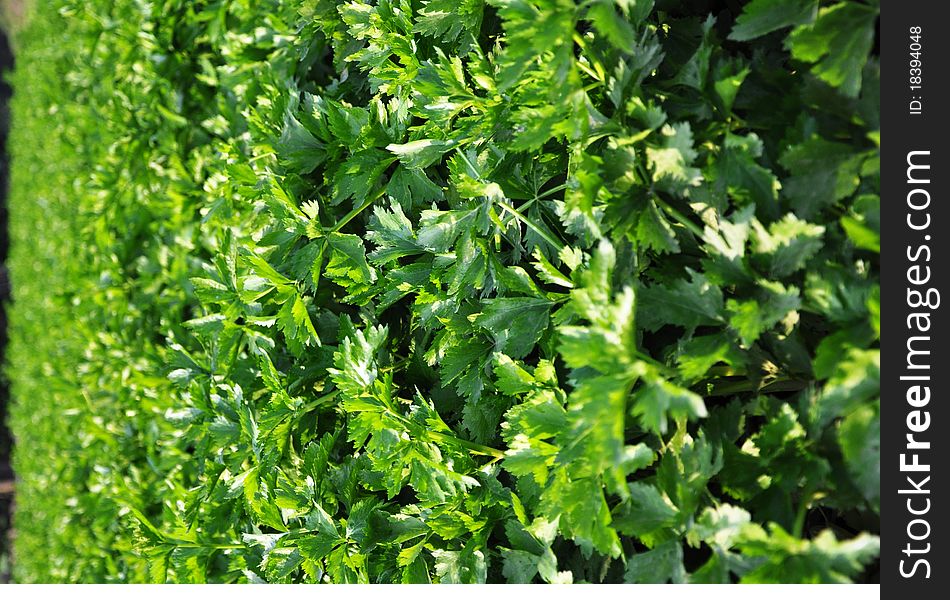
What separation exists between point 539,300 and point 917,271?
0.52m

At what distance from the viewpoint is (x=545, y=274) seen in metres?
1.18

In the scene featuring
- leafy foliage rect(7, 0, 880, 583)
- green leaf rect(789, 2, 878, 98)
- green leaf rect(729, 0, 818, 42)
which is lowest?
leafy foliage rect(7, 0, 880, 583)

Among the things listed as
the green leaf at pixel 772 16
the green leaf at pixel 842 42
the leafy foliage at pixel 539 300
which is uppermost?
the green leaf at pixel 772 16

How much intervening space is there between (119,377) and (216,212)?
1395 mm

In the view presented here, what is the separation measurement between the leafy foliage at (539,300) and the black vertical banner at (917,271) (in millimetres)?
31

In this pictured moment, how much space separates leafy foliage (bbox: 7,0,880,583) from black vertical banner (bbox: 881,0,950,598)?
31mm

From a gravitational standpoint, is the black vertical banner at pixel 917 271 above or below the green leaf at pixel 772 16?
below

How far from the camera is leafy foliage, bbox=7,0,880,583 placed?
35.7 inches

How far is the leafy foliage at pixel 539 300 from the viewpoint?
0.91 m

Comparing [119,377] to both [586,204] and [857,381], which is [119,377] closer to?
[586,204]

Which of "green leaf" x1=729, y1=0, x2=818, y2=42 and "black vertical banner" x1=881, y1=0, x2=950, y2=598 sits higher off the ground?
"green leaf" x1=729, y1=0, x2=818, y2=42

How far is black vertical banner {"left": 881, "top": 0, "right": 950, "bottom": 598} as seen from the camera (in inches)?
34.3

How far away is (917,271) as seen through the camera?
0.88 meters

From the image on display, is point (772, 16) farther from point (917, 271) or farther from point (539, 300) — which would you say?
point (539, 300)
